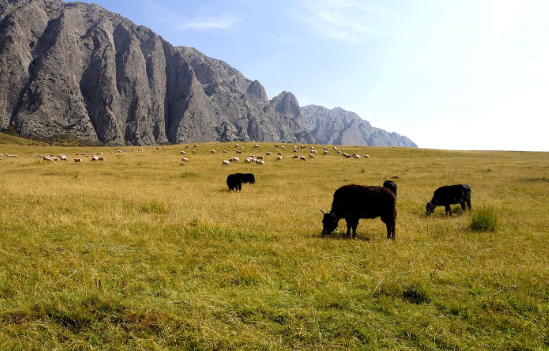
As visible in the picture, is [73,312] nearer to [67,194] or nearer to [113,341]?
[113,341]

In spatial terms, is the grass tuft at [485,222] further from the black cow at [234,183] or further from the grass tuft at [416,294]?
the black cow at [234,183]

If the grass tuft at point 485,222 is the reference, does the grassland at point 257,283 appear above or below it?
below

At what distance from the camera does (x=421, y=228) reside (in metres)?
10.7

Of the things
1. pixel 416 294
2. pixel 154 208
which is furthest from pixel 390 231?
pixel 154 208

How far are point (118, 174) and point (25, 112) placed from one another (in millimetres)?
189934

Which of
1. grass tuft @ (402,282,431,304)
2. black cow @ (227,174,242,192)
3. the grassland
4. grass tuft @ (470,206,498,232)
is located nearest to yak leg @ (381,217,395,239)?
the grassland

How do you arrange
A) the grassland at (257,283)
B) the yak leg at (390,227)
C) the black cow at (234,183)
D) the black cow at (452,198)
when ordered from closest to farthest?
the grassland at (257,283)
the yak leg at (390,227)
the black cow at (452,198)
the black cow at (234,183)

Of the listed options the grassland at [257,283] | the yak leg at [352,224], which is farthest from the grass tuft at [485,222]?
the yak leg at [352,224]

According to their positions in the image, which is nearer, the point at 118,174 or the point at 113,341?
the point at 113,341

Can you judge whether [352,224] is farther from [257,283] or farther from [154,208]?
[154,208]

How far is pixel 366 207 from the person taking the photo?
9672 millimetres

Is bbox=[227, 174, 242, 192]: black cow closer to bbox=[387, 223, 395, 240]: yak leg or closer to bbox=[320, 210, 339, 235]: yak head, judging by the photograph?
bbox=[320, 210, 339, 235]: yak head

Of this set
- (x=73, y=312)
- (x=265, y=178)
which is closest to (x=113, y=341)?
(x=73, y=312)

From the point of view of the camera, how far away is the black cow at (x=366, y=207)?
955 cm
